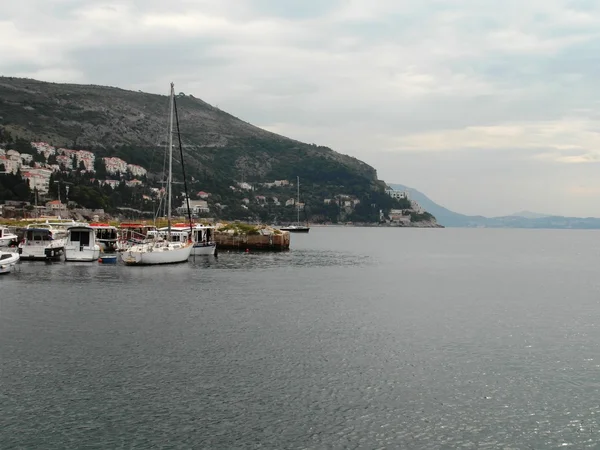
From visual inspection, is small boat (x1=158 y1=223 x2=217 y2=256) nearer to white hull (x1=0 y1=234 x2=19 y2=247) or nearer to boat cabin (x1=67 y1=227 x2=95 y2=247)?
boat cabin (x1=67 y1=227 x2=95 y2=247)

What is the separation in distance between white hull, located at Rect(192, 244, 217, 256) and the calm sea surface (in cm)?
3178

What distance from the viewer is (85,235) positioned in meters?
72.7

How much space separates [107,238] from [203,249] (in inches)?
814

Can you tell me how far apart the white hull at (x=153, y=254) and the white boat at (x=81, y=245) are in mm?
6240

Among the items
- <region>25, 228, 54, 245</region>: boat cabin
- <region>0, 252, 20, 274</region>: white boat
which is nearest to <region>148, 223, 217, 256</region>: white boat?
<region>25, 228, 54, 245</region>: boat cabin

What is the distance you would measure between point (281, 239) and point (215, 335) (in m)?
76.2

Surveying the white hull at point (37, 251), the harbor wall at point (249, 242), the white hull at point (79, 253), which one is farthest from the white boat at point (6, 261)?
the harbor wall at point (249, 242)

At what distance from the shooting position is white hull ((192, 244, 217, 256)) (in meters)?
80.4

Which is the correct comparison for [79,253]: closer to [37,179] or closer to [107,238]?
[107,238]

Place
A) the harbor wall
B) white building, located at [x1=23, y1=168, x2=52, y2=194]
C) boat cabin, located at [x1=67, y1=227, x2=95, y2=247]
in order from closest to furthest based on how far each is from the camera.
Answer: boat cabin, located at [x1=67, y1=227, x2=95, y2=247] < the harbor wall < white building, located at [x1=23, y1=168, x2=52, y2=194]

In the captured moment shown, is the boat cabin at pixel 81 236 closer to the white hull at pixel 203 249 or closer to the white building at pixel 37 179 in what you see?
the white hull at pixel 203 249

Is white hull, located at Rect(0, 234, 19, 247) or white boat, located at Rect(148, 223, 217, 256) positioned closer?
white hull, located at Rect(0, 234, 19, 247)

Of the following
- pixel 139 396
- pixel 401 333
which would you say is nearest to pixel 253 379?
pixel 139 396

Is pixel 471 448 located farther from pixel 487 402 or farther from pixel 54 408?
pixel 54 408
